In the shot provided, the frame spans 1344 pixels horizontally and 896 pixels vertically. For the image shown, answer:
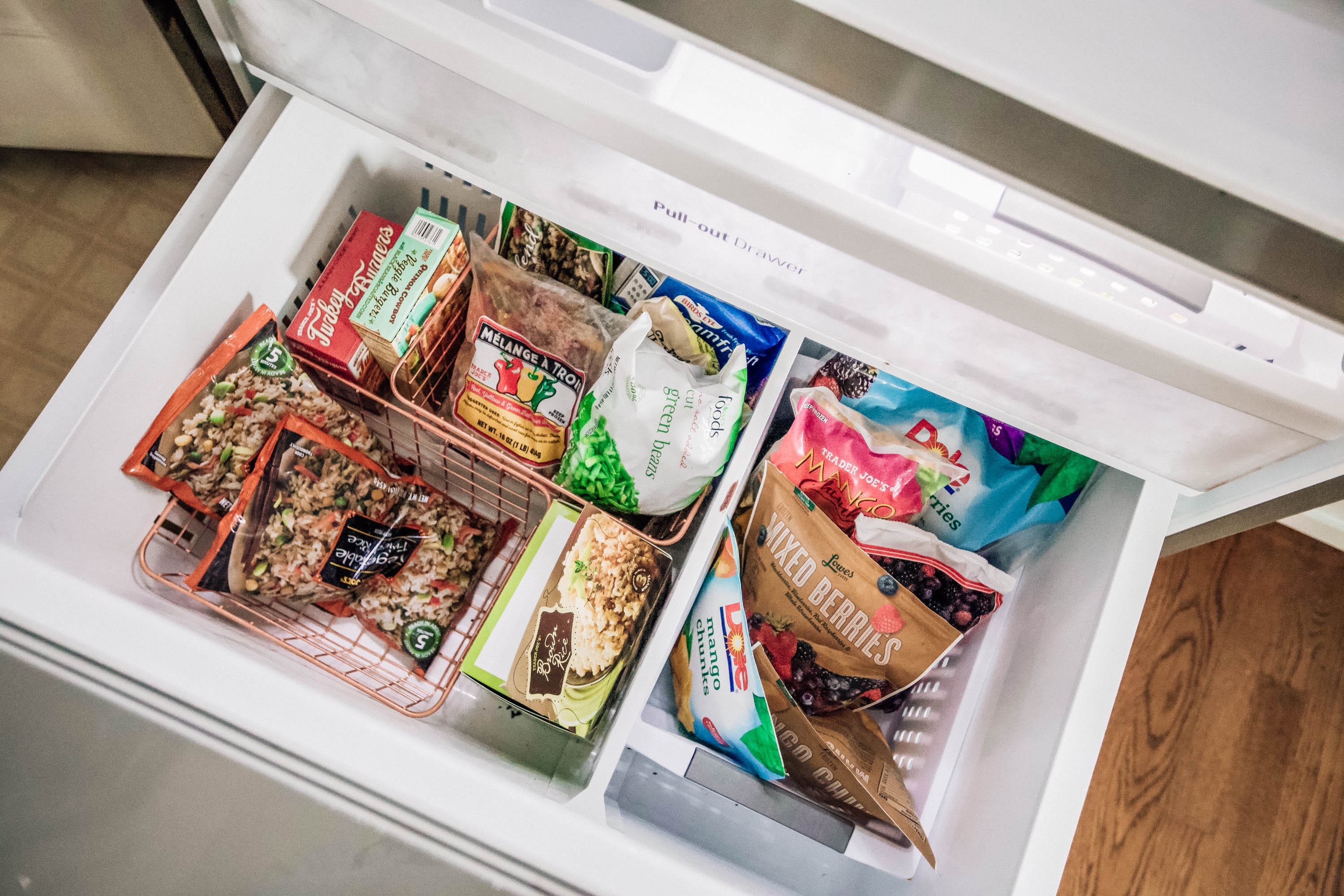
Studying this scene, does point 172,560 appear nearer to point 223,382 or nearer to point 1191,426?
point 223,382

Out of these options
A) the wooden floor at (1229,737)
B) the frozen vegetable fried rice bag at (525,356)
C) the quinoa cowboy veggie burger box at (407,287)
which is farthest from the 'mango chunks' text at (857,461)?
the wooden floor at (1229,737)

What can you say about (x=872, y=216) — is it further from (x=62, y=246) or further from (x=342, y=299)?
(x=62, y=246)

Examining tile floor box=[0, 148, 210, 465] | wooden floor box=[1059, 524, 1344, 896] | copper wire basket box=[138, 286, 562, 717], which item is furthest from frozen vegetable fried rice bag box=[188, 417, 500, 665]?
wooden floor box=[1059, 524, 1344, 896]

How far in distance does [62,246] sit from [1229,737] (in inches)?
85.3

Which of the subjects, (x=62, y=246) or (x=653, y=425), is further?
(x=62, y=246)

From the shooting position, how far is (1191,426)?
1.95 ft

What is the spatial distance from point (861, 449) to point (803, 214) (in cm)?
43

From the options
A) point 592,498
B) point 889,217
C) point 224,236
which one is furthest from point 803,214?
point 224,236

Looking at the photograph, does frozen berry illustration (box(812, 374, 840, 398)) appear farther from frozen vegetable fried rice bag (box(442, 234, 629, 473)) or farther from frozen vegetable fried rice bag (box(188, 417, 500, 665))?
frozen vegetable fried rice bag (box(188, 417, 500, 665))

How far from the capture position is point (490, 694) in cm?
99

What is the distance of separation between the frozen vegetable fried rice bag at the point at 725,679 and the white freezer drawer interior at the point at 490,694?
5 centimetres

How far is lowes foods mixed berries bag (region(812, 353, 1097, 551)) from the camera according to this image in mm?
877

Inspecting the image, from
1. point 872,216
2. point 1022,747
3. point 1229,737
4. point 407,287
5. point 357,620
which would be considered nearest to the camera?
point 872,216

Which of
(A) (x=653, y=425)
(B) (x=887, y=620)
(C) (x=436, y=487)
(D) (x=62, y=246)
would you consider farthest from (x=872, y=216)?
(D) (x=62, y=246)
